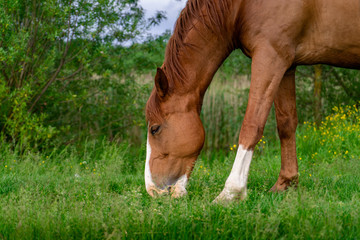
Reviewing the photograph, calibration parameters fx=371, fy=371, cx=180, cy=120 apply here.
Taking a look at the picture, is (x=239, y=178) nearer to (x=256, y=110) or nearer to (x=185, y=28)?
(x=256, y=110)

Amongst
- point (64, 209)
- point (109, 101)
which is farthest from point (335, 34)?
point (109, 101)

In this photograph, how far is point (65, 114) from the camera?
8.12 m

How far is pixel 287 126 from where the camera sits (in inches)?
157

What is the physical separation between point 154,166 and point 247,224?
1.36 m

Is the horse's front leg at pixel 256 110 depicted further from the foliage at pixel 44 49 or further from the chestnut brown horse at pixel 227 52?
the foliage at pixel 44 49

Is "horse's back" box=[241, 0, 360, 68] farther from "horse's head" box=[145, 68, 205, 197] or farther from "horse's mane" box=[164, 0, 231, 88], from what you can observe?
"horse's head" box=[145, 68, 205, 197]

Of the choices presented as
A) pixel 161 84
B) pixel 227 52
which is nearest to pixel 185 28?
pixel 227 52

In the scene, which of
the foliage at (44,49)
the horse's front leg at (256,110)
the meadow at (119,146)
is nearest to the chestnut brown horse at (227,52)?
the horse's front leg at (256,110)

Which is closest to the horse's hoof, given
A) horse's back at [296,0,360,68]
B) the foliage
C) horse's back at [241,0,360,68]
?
horse's back at [241,0,360,68]

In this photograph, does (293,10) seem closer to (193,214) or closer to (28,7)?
(193,214)

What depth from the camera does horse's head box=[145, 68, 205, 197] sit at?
3580 mm

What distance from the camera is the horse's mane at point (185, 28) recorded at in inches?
138

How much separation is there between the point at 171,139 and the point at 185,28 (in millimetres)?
1086

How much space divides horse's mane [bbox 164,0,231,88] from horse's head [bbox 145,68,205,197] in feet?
0.56
